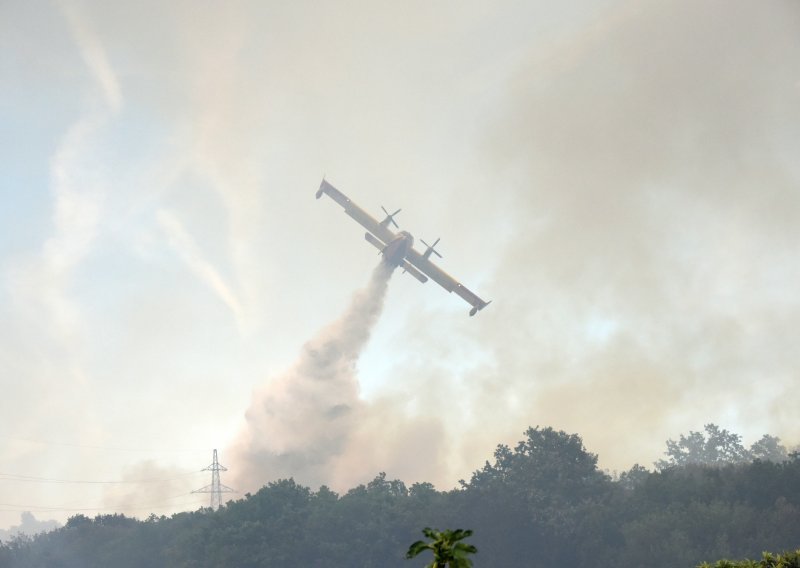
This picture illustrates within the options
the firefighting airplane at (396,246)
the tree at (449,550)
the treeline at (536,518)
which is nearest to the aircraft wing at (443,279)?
the firefighting airplane at (396,246)

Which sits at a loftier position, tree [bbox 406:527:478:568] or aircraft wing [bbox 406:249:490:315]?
aircraft wing [bbox 406:249:490:315]

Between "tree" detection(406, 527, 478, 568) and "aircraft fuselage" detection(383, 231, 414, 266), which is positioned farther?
"aircraft fuselage" detection(383, 231, 414, 266)

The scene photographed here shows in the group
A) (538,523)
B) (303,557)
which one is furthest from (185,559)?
(538,523)

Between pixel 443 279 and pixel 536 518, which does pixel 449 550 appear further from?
pixel 443 279

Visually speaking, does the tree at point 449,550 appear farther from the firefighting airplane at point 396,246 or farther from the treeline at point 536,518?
the firefighting airplane at point 396,246

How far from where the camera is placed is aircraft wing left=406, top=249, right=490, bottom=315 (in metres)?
114

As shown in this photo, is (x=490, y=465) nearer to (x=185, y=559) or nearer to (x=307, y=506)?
(x=307, y=506)

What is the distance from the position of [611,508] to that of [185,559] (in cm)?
5780

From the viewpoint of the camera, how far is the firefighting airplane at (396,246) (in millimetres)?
111125

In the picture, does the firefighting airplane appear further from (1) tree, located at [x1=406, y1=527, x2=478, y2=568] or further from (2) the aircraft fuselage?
(1) tree, located at [x1=406, y1=527, x2=478, y2=568]

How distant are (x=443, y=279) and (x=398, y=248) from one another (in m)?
11.0

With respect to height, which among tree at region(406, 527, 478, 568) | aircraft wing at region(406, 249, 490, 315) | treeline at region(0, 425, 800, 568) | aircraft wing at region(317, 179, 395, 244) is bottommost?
tree at region(406, 527, 478, 568)

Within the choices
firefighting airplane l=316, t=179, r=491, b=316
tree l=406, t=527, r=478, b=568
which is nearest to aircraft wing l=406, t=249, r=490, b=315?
firefighting airplane l=316, t=179, r=491, b=316

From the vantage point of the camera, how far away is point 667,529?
90500 millimetres
